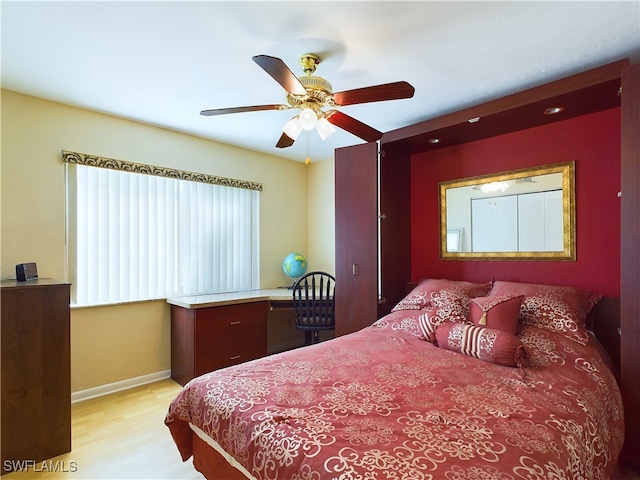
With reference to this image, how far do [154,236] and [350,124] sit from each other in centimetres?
226

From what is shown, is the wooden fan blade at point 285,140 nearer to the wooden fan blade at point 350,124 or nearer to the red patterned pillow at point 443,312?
the wooden fan blade at point 350,124

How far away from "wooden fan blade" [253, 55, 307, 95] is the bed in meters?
1.45

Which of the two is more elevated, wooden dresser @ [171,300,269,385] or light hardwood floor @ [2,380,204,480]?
wooden dresser @ [171,300,269,385]

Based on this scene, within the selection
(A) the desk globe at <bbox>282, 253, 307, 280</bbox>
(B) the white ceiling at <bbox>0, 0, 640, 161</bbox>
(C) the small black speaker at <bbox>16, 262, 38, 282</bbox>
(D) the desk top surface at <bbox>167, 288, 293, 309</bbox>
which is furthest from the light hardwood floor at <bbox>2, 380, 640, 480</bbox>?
(B) the white ceiling at <bbox>0, 0, 640, 161</bbox>

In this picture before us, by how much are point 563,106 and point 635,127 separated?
1.70ft

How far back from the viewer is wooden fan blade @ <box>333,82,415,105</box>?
164 cm

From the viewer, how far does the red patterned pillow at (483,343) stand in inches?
68.2

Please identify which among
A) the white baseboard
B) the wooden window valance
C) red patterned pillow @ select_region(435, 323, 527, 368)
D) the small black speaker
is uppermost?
the wooden window valance

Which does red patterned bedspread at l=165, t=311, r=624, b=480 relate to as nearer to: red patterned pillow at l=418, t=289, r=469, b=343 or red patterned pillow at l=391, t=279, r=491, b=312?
red patterned pillow at l=418, t=289, r=469, b=343

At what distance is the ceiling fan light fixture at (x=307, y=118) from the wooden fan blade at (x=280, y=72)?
0.45ft

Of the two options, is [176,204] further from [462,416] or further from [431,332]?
[462,416]

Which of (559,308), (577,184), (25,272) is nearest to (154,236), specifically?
(25,272)

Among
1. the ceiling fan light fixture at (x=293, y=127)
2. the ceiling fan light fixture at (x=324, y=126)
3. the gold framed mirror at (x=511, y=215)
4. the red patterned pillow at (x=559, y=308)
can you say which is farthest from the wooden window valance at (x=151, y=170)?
the red patterned pillow at (x=559, y=308)

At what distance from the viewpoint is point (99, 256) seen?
2885 millimetres
